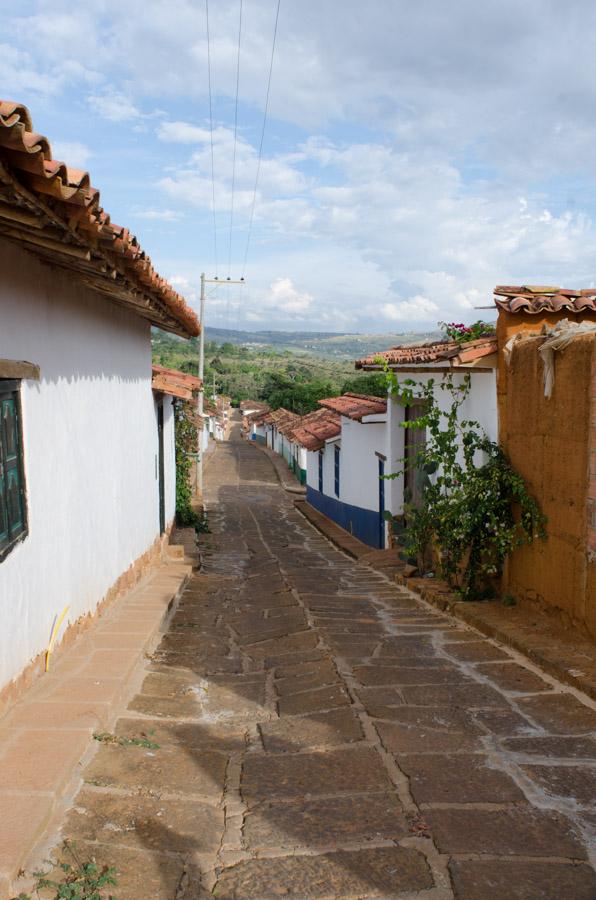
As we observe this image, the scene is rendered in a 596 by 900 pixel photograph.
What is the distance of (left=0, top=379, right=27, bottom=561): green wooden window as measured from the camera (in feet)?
14.0

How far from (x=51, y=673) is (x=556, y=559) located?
404 cm

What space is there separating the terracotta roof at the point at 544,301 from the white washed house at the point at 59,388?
10.2ft

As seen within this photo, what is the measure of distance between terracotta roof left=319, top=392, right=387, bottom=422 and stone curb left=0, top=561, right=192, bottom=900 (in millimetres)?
9576

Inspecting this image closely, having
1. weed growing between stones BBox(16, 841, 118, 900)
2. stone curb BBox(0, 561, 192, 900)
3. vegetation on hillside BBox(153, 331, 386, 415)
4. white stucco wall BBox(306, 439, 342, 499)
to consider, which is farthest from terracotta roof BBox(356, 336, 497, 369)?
white stucco wall BBox(306, 439, 342, 499)

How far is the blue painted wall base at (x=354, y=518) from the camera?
55.5 ft

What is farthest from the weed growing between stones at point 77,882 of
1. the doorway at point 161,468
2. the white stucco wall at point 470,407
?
the doorway at point 161,468

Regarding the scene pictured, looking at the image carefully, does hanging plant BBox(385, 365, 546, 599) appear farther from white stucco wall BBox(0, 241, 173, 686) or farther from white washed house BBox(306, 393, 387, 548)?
white washed house BBox(306, 393, 387, 548)

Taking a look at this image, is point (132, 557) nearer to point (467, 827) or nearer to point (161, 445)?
point (161, 445)

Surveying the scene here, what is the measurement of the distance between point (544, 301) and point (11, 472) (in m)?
5.15

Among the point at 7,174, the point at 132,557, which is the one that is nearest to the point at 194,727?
the point at 7,174

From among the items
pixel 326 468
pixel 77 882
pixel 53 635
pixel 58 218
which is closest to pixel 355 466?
pixel 326 468

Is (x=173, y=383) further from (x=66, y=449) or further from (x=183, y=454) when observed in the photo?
(x=66, y=449)

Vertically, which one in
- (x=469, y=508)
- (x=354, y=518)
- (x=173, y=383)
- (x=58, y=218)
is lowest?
(x=354, y=518)

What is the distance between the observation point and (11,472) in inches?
174
